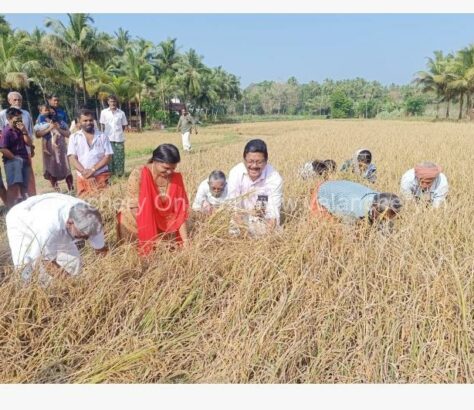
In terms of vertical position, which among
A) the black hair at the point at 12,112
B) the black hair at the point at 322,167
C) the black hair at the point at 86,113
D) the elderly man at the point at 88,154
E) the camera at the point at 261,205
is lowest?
the black hair at the point at 322,167

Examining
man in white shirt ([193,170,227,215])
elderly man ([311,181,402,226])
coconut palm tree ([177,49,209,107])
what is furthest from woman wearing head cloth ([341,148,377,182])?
coconut palm tree ([177,49,209,107])

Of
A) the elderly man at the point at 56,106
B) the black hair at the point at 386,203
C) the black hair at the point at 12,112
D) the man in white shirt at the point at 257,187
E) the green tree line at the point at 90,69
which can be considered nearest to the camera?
the black hair at the point at 386,203

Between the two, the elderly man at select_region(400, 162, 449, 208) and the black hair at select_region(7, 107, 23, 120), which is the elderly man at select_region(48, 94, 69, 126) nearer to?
the black hair at select_region(7, 107, 23, 120)

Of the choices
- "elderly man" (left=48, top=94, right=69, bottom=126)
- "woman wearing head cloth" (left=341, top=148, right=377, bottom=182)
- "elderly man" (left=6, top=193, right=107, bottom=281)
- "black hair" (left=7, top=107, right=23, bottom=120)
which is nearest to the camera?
"elderly man" (left=6, top=193, right=107, bottom=281)

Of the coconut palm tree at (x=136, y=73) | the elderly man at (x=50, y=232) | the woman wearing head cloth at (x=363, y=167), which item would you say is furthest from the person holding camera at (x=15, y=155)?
the coconut palm tree at (x=136, y=73)

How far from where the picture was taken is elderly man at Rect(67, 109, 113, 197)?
3.92 metres

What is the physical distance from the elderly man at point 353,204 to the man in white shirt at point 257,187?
0.29m

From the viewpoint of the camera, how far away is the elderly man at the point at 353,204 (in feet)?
8.27

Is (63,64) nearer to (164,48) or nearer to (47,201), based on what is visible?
(164,48)

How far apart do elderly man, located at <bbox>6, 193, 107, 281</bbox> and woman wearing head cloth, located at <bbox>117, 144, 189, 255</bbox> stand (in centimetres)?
48

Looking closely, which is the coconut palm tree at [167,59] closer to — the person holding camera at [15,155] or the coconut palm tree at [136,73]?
the coconut palm tree at [136,73]

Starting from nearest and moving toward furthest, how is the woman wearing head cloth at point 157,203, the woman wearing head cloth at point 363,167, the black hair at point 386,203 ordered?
1. the black hair at point 386,203
2. the woman wearing head cloth at point 157,203
3. the woman wearing head cloth at point 363,167

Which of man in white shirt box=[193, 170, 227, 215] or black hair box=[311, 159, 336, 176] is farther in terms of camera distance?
black hair box=[311, 159, 336, 176]

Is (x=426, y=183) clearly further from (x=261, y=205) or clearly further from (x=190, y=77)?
(x=190, y=77)
